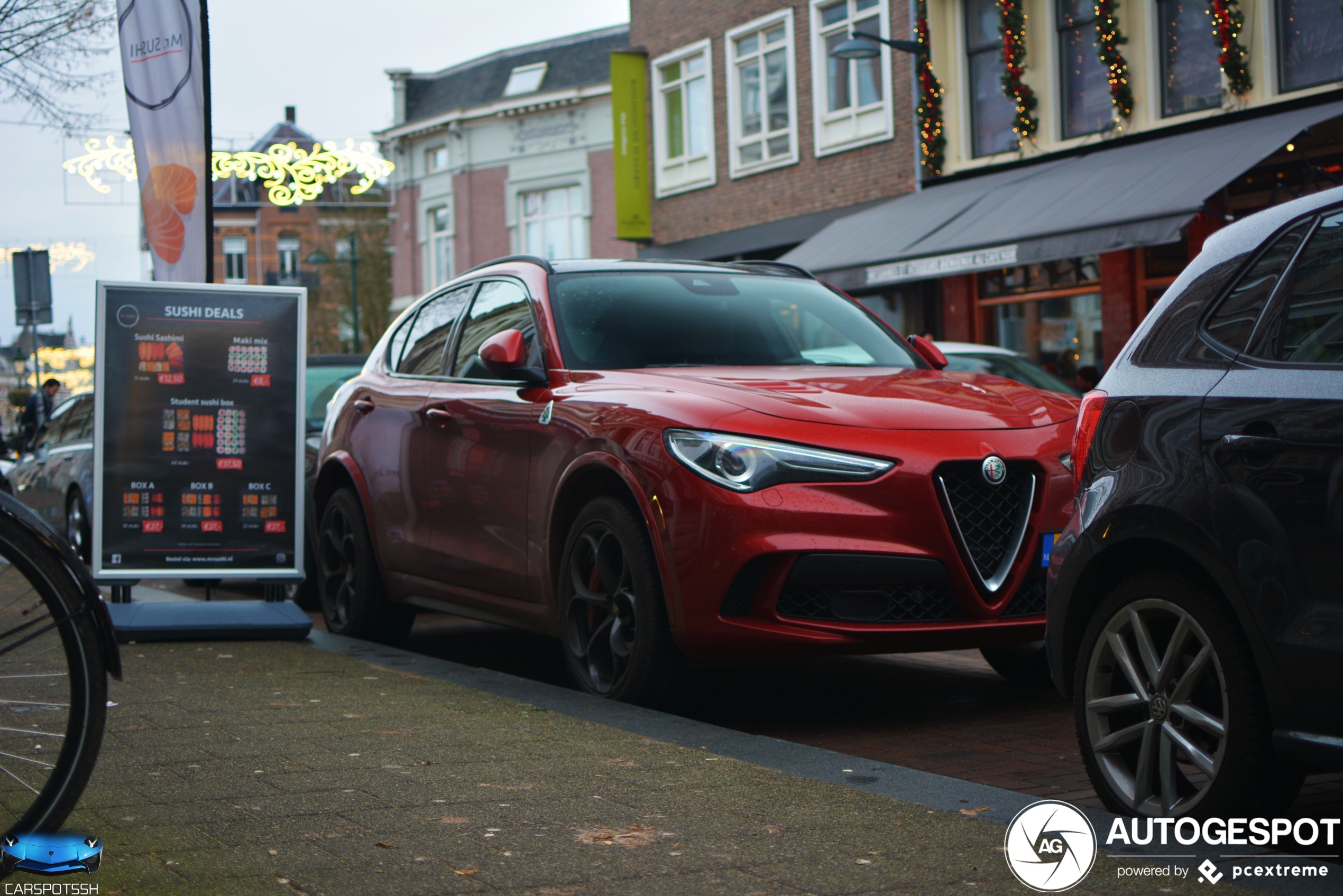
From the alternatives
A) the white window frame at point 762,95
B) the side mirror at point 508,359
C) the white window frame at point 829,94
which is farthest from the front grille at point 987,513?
the white window frame at point 762,95

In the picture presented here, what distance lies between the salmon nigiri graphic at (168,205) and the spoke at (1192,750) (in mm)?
6497

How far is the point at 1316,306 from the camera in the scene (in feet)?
12.2

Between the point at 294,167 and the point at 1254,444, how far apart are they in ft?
42.2

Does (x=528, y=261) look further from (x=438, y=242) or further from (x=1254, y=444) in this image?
(x=438, y=242)

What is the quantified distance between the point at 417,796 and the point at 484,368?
3.09 m

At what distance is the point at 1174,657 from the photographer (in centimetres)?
386

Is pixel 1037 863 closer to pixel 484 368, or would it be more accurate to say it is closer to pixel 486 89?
pixel 484 368

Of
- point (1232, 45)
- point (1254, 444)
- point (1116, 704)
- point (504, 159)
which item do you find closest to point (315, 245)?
point (504, 159)

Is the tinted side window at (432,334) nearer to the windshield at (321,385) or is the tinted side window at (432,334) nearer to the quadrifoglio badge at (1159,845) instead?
the windshield at (321,385)

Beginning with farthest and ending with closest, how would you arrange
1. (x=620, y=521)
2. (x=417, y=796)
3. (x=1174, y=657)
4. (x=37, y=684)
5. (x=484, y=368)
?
(x=484, y=368)
(x=620, y=521)
(x=417, y=796)
(x=1174, y=657)
(x=37, y=684)

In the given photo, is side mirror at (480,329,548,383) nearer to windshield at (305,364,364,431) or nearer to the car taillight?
the car taillight

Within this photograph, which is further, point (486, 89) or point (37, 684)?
point (486, 89)

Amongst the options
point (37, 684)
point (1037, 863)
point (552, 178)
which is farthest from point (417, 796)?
point (552, 178)

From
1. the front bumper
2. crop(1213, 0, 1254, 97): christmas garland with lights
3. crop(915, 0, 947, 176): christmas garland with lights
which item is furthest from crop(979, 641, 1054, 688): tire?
crop(915, 0, 947, 176): christmas garland with lights
